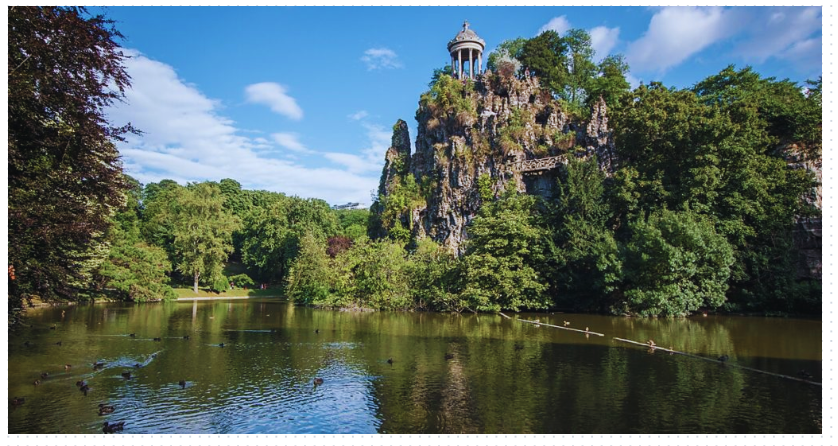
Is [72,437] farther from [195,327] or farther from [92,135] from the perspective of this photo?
[195,327]

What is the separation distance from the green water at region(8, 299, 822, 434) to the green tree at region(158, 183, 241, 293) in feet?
83.0

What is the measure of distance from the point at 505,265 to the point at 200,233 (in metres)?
30.7

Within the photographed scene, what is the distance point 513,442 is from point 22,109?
10986mm

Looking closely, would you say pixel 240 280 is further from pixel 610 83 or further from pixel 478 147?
pixel 610 83

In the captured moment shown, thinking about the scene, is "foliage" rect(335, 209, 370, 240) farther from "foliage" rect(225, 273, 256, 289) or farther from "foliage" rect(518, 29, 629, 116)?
"foliage" rect(518, 29, 629, 116)

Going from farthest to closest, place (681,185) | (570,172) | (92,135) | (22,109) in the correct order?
1. (570,172)
2. (681,185)
3. (92,135)
4. (22,109)

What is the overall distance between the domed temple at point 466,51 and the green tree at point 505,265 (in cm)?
2780

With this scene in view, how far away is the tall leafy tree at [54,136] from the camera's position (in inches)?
420

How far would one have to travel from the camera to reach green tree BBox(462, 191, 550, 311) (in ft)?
107

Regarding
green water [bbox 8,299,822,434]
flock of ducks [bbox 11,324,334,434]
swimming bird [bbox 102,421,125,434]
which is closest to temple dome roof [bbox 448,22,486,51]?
green water [bbox 8,299,822,434]

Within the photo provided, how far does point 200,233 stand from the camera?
5066 cm

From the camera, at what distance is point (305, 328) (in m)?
26.3

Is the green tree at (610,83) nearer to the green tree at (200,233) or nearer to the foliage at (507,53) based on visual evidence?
the foliage at (507,53)
